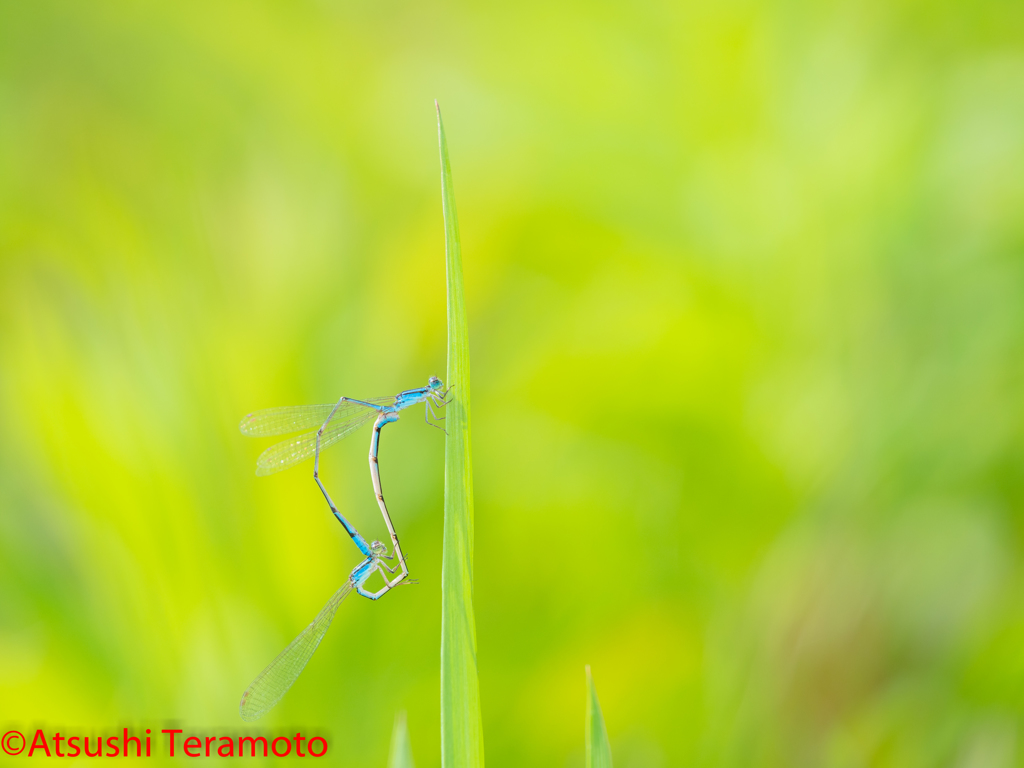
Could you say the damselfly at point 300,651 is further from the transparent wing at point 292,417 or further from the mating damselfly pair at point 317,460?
the transparent wing at point 292,417

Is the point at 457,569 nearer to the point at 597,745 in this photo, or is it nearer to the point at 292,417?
the point at 597,745

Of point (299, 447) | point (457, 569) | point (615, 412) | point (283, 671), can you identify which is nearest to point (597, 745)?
point (457, 569)

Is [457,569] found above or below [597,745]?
above

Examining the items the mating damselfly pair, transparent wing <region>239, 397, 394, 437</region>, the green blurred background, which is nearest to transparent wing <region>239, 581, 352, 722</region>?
the mating damselfly pair

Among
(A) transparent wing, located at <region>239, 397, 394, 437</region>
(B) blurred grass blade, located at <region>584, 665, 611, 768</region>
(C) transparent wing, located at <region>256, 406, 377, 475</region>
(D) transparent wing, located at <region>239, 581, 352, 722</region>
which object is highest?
(A) transparent wing, located at <region>239, 397, 394, 437</region>

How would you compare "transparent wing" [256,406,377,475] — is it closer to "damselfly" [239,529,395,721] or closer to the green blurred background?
the green blurred background

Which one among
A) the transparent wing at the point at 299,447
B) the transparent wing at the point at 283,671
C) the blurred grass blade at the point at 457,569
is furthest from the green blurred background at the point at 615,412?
the blurred grass blade at the point at 457,569

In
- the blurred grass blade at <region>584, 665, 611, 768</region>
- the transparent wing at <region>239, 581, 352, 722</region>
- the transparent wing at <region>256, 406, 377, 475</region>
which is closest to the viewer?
the blurred grass blade at <region>584, 665, 611, 768</region>
